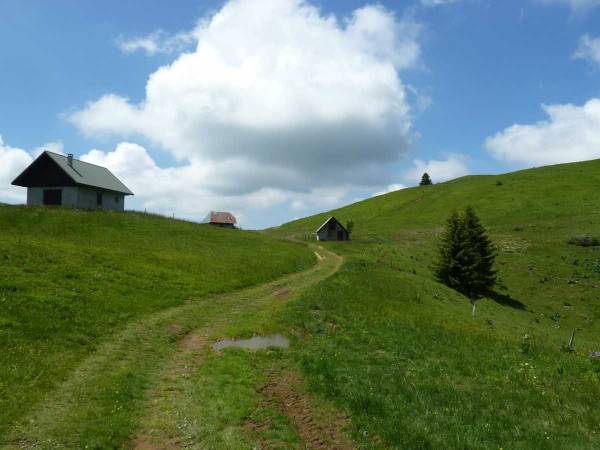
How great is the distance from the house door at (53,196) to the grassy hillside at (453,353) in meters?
39.7

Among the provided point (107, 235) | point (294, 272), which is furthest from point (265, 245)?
point (107, 235)

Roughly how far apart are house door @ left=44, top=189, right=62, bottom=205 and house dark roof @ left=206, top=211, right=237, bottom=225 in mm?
39822

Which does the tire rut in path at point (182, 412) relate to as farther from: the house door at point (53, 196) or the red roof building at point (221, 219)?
the red roof building at point (221, 219)

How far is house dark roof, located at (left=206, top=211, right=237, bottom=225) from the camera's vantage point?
315ft

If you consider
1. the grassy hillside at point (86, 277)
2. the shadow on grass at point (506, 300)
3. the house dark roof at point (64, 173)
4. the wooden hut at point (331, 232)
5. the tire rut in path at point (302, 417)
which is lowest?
the shadow on grass at point (506, 300)

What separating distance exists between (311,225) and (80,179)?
71.5 metres

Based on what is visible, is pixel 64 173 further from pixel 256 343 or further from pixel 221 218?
pixel 256 343

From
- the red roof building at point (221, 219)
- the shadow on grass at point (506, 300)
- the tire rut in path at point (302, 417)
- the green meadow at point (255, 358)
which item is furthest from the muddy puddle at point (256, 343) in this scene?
the red roof building at point (221, 219)

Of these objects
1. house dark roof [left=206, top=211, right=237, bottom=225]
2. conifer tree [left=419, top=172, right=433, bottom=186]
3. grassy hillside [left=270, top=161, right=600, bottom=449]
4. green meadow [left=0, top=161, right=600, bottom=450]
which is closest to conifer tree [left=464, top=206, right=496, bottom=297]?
grassy hillside [left=270, top=161, right=600, bottom=449]

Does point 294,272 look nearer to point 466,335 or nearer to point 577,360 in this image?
point 466,335

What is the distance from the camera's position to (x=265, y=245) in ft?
202

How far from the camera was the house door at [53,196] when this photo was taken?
5812 cm

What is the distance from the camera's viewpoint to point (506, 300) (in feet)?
174

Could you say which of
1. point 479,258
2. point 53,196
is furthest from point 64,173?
point 479,258
